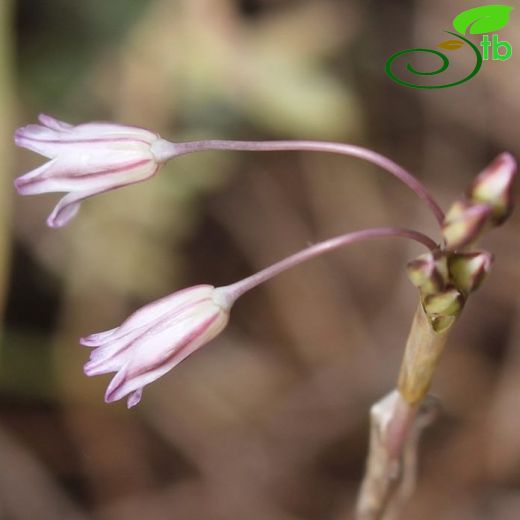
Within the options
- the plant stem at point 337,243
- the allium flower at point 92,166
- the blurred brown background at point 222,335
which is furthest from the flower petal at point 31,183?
the blurred brown background at point 222,335

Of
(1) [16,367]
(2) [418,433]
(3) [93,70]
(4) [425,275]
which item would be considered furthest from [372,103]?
(4) [425,275]

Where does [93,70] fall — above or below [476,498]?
above

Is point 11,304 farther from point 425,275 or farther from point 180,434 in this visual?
point 425,275

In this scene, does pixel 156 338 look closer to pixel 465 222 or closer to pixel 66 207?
pixel 66 207

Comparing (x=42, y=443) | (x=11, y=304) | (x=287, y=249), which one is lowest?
(x=42, y=443)

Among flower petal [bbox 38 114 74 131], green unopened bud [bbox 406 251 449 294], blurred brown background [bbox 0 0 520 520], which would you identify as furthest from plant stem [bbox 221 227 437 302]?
blurred brown background [bbox 0 0 520 520]

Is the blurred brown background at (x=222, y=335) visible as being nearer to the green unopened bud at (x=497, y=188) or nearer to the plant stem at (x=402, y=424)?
the plant stem at (x=402, y=424)

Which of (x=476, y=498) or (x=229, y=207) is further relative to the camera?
(x=229, y=207)
